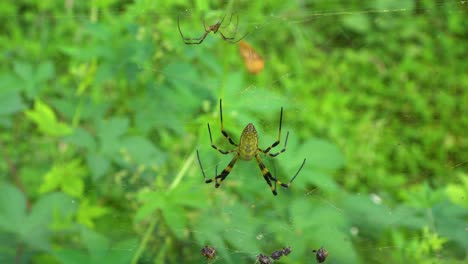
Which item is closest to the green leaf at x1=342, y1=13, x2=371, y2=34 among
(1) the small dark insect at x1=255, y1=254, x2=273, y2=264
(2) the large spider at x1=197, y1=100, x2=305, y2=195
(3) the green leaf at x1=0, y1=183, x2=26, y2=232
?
(2) the large spider at x1=197, y1=100, x2=305, y2=195

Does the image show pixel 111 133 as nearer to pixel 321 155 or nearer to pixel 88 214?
pixel 88 214

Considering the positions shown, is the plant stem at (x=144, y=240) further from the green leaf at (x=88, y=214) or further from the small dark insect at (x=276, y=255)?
the small dark insect at (x=276, y=255)

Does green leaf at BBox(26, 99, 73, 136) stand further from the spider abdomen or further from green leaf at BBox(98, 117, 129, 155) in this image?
the spider abdomen

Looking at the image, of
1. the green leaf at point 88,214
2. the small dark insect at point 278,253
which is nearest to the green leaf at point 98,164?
the green leaf at point 88,214

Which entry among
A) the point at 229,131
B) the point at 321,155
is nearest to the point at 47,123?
the point at 229,131

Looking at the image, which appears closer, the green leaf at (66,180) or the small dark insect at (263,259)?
the small dark insect at (263,259)
